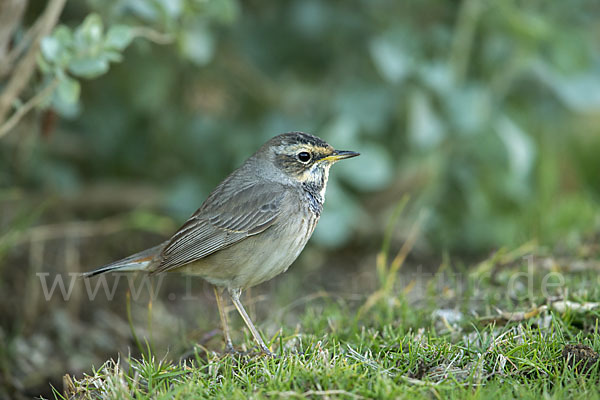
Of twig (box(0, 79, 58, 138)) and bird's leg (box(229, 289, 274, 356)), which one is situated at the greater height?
twig (box(0, 79, 58, 138))

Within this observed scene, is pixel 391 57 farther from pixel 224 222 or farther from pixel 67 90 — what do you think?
pixel 67 90

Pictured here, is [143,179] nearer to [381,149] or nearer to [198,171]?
[198,171]

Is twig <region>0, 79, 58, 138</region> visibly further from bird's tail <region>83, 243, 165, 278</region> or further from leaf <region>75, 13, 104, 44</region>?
bird's tail <region>83, 243, 165, 278</region>

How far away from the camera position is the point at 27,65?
534 centimetres

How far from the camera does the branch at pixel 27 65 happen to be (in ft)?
17.4

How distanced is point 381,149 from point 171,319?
2.80m

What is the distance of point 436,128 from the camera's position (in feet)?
23.0

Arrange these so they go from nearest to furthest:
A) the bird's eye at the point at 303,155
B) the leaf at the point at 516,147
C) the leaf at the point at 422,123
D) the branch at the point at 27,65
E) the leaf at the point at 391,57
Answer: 1. the branch at the point at 27,65
2. the bird's eye at the point at 303,155
3. the leaf at the point at 391,57
4. the leaf at the point at 422,123
5. the leaf at the point at 516,147

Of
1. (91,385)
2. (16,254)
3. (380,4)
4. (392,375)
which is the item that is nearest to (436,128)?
(380,4)

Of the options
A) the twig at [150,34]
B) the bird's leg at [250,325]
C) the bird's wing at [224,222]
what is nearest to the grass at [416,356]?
the bird's leg at [250,325]

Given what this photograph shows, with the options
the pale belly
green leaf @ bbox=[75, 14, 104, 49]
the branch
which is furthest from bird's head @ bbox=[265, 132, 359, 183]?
the branch

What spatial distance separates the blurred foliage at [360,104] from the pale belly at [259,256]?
194 centimetres

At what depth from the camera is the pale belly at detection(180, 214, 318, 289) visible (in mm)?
4941

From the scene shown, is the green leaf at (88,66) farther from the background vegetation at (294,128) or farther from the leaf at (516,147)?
the leaf at (516,147)
